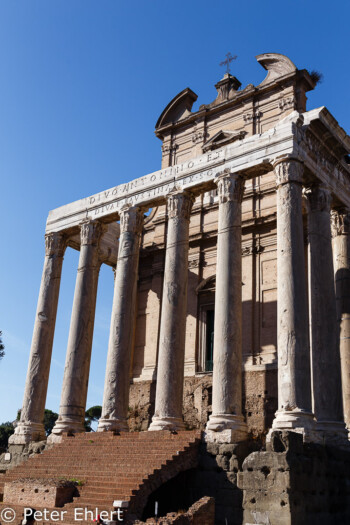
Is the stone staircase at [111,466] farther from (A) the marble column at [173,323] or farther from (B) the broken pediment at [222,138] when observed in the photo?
(B) the broken pediment at [222,138]

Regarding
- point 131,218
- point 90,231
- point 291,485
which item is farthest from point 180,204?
point 291,485

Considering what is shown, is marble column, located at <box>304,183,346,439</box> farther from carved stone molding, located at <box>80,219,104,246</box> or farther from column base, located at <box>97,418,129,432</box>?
carved stone molding, located at <box>80,219,104,246</box>

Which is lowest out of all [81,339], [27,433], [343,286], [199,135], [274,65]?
[27,433]

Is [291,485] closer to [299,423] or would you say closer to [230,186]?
[299,423]

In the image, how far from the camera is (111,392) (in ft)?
65.8

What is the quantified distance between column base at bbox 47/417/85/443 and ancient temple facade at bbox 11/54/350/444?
6cm

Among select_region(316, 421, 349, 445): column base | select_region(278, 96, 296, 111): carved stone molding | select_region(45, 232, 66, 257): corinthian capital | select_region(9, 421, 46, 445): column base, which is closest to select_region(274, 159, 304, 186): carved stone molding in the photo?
select_region(316, 421, 349, 445): column base

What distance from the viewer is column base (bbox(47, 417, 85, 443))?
20.6 meters

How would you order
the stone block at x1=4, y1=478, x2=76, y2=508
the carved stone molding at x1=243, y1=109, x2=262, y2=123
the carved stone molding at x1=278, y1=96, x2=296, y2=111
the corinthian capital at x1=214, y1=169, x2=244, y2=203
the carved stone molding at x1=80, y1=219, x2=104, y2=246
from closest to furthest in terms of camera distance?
the stone block at x1=4, y1=478, x2=76, y2=508 < the corinthian capital at x1=214, y1=169, x2=244, y2=203 < the carved stone molding at x1=80, y1=219, x2=104, y2=246 < the carved stone molding at x1=278, y1=96, x2=296, y2=111 < the carved stone molding at x1=243, y1=109, x2=262, y2=123

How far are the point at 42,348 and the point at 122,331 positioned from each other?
178 inches

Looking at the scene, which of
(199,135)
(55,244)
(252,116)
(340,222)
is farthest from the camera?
(199,135)

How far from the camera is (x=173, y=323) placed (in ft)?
63.2

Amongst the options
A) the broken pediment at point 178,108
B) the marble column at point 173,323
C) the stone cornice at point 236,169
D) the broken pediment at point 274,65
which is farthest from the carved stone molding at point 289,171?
the broken pediment at point 178,108

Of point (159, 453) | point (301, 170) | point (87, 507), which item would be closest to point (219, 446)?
point (159, 453)
